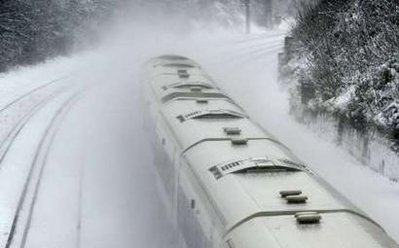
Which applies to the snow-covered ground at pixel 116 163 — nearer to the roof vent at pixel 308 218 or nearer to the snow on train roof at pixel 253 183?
the snow on train roof at pixel 253 183

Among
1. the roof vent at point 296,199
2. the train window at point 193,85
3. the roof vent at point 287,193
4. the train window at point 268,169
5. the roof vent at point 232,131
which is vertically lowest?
the roof vent at point 296,199

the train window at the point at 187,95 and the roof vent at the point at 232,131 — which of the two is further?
the train window at the point at 187,95

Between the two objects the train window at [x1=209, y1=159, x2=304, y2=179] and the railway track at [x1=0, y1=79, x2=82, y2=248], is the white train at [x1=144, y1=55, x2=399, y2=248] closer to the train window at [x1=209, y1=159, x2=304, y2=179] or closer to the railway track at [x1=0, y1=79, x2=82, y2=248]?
the train window at [x1=209, y1=159, x2=304, y2=179]

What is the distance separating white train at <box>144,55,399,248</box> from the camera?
7.46 m

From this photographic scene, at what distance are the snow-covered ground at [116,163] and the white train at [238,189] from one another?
1.71 metres

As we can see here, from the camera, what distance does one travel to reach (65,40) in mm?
47344

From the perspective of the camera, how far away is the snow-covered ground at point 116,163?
563 inches

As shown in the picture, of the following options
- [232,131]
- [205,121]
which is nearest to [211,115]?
[205,121]

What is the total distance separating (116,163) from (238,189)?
36.6ft

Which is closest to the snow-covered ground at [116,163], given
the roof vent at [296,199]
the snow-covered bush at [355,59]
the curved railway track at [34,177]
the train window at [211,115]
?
the curved railway track at [34,177]

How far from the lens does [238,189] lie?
29.8 feet

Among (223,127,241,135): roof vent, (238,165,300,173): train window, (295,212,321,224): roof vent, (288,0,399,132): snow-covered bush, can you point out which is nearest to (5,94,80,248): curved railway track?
(223,127,241,135): roof vent

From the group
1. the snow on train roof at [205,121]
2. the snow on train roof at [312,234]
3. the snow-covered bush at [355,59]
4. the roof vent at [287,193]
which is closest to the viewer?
the snow on train roof at [312,234]

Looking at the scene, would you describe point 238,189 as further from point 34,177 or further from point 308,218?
point 34,177
